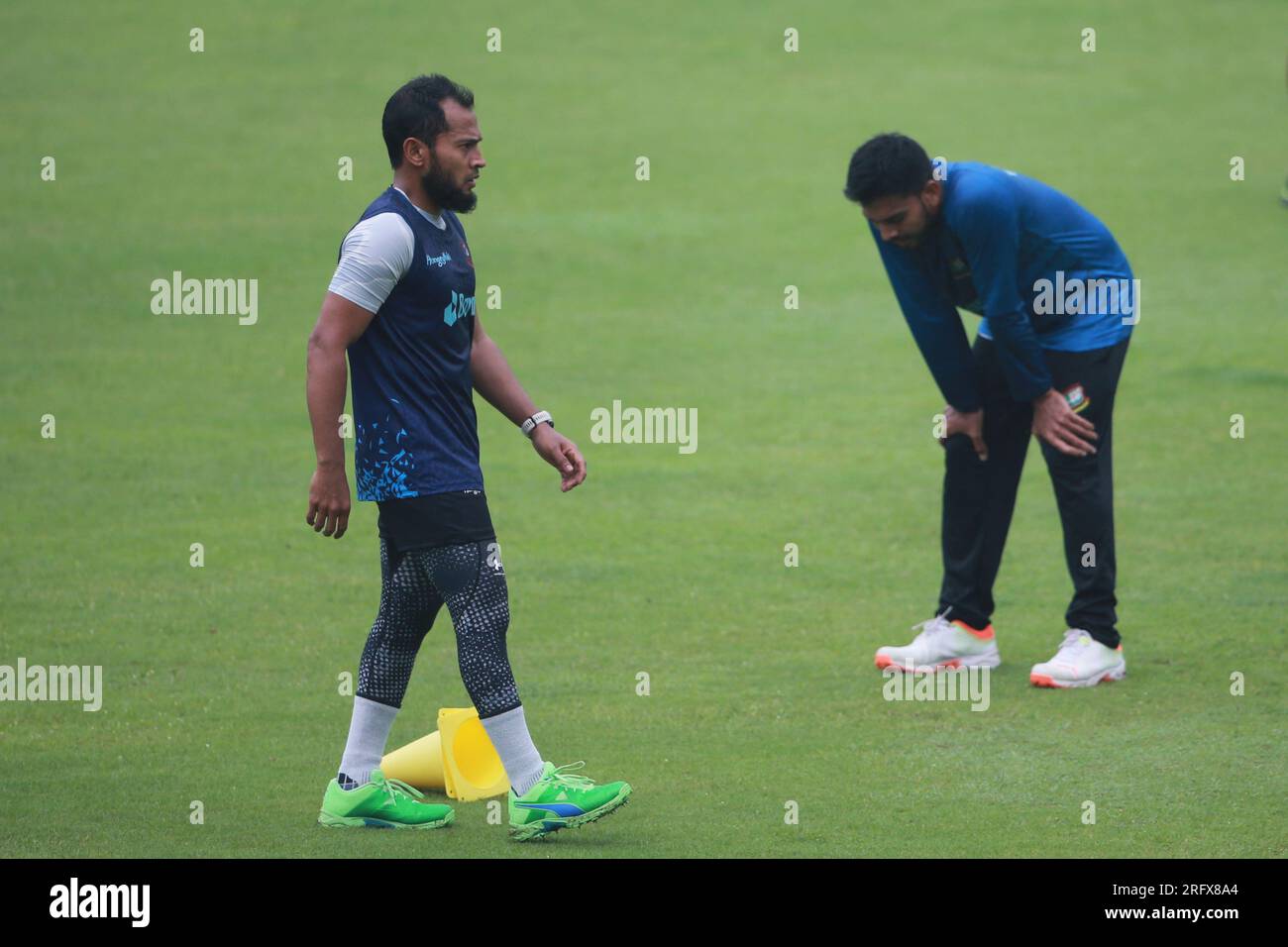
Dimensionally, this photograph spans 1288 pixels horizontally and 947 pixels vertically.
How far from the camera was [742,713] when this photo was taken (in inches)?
276

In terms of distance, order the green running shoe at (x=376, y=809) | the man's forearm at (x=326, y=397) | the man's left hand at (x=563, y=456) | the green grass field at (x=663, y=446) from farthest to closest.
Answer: the green grass field at (x=663, y=446) → the man's left hand at (x=563, y=456) → the green running shoe at (x=376, y=809) → the man's forearm at (x=326, y=397)

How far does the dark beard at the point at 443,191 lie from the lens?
553cm

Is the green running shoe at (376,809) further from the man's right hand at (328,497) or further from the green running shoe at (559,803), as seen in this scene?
the man's right hand at (328,497)

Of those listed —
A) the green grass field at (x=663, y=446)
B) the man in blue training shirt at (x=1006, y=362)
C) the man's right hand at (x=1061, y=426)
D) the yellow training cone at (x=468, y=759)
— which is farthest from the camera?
the man's right hand at (x=1061, y=426)

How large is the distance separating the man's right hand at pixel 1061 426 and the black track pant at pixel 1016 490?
146 millimetres

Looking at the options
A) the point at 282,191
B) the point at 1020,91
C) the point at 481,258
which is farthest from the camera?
the point at 1020,91

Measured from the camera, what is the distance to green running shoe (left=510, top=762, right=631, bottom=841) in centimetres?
545

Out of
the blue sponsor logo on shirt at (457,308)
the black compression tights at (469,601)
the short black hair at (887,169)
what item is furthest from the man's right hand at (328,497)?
the short black hair at (887,169)

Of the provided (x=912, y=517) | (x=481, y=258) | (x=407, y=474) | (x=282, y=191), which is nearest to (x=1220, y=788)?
(x=407, y=474)

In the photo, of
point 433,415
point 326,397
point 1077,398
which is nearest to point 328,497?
point 326,397

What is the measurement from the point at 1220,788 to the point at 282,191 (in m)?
15.7

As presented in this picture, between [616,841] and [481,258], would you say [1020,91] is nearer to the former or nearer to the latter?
[481,258]

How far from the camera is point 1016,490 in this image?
7.59 m

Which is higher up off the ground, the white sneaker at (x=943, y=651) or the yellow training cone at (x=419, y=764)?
the white sneaker at (x=943, y=651)
